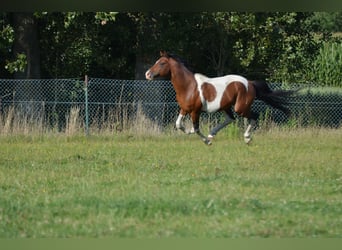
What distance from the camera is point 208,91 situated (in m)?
15.3

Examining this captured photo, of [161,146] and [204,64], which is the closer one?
[161,146]

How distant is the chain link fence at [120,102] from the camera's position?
817 inches

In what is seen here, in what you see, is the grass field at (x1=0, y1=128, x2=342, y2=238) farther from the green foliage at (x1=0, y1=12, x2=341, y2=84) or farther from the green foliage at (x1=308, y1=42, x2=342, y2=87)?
the green foliage at (x1=308, y1=42, x2=342, y2=87)

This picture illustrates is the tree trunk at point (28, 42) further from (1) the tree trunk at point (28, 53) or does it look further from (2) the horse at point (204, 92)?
(2) the horse at point (204, 92)

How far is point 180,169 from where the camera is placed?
1124cm

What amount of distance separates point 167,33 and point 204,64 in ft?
9.23

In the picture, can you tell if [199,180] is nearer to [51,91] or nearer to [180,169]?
[180,169]

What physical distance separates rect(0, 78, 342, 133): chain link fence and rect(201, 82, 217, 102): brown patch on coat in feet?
16.2

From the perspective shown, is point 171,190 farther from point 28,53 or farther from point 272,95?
point 28,53

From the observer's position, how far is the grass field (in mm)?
6598

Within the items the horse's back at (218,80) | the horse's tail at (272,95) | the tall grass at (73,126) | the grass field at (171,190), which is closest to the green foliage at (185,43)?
the tall grass at (73,126)

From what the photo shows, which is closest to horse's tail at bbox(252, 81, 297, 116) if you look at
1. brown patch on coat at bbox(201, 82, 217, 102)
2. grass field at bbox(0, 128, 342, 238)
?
grass field at bbox(0, 128, 342, 238)

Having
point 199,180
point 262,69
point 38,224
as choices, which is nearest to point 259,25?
point 262,69

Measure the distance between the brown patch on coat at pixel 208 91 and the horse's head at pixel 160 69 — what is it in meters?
0.82
